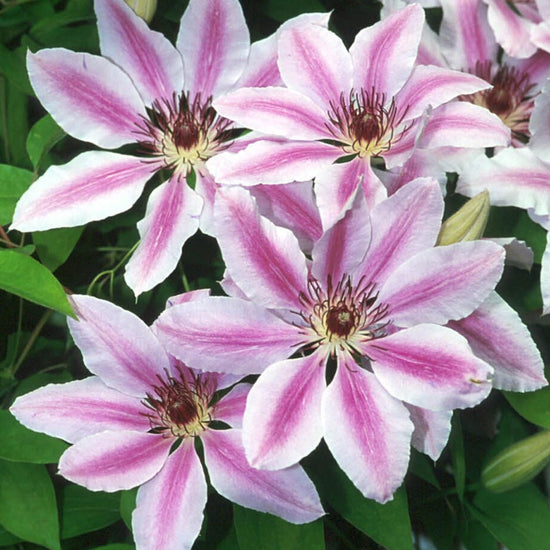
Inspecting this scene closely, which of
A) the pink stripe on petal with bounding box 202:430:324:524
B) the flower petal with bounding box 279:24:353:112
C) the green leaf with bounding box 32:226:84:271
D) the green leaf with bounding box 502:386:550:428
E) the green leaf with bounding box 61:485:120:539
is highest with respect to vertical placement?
the flower petal with bounding box 279:24:353:112

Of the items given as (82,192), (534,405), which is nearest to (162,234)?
(82,192)

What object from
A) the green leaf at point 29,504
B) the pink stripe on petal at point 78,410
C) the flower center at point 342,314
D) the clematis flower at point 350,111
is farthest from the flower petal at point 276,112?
the green leaf at point 29,504

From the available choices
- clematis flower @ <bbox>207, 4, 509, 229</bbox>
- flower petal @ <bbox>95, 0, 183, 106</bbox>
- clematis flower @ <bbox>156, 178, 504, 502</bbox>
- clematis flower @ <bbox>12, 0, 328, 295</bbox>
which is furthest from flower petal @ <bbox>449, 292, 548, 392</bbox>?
flower petal @ <bbox>95, 0, 183, 106</bbox>

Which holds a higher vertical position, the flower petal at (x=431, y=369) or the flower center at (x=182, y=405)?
the flower petal at (x=431, y=369)

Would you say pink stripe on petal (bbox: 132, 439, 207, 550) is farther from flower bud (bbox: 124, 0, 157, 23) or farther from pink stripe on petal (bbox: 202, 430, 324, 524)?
flower bud (bbox: 124, 0, 157, 23)

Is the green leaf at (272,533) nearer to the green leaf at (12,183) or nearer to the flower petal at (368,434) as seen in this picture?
the flower petal at (368,434)
